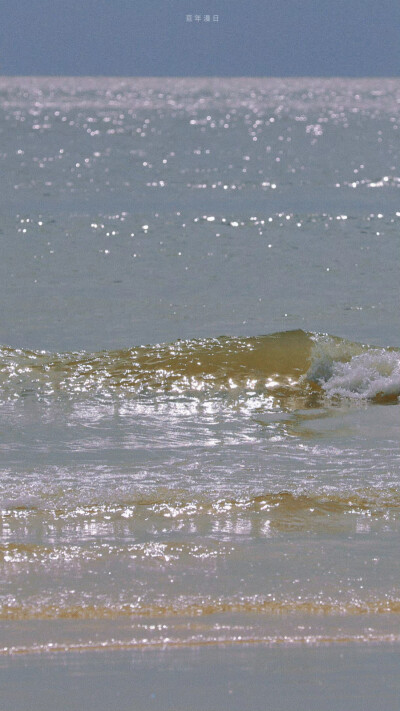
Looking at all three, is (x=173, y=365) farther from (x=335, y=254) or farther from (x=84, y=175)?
(x=84, y=175)

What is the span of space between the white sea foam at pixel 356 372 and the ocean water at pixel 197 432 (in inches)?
1.0

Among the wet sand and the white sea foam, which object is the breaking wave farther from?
the wet sand

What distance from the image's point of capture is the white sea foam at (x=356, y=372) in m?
8.98

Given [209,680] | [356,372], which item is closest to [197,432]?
[356,372]

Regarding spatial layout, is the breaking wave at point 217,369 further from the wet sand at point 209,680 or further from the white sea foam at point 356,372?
the wet sand at point 209,680

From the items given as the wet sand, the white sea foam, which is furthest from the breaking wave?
the wet sand

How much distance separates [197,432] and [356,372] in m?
2.37

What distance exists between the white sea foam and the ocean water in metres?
A: 0.02

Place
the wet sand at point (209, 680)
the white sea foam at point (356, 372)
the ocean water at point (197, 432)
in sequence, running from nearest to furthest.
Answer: the wet sand at point (209, 680)
the ocean water at point (197, 432)
the white sea foam at point (356, 372)

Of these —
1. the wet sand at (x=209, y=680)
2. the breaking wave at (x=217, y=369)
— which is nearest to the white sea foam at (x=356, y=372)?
the breaking wave at (x=217, y=369)

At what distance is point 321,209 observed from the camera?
26.8 metres

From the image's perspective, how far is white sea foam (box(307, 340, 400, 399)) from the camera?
29.5 feet

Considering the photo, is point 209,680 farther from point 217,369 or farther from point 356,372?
point 217,369

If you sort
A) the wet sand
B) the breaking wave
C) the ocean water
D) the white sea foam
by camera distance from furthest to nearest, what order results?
the breaking wave < the white sea foam < the ocean water < the wet sand
